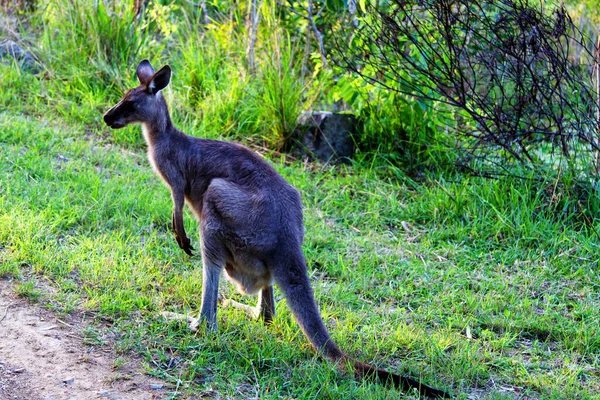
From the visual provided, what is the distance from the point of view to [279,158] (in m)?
7.32

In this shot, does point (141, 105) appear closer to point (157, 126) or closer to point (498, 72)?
point (157, 126)

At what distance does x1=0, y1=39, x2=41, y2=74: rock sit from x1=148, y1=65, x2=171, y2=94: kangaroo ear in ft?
12.2

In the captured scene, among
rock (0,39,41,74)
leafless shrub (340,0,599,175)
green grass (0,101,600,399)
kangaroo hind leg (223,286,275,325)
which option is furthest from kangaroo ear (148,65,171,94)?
rock (0,39,41,74)

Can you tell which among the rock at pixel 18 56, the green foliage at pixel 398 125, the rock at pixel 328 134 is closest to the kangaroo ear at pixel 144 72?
the green foliage at pixel 398 125

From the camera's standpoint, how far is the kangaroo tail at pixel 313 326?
384 centimetres

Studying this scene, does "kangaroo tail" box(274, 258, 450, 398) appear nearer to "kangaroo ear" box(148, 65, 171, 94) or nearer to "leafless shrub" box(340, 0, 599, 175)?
"kangaroo ear" box(148, 65, 171, 94)

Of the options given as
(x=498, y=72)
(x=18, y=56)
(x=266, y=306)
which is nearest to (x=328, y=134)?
(x=498, y=72)

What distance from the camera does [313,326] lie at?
3996 mm

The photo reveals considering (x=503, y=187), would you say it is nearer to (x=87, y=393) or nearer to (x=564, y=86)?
(x=564, y=86)

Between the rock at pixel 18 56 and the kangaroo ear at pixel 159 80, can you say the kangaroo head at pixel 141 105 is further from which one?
the rock at pixel 18 56

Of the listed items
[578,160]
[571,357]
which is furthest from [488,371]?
[578,160]

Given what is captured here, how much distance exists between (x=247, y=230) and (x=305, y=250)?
4.86ft

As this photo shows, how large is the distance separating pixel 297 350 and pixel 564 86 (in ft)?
11.6

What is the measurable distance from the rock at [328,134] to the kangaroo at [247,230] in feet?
8.59
